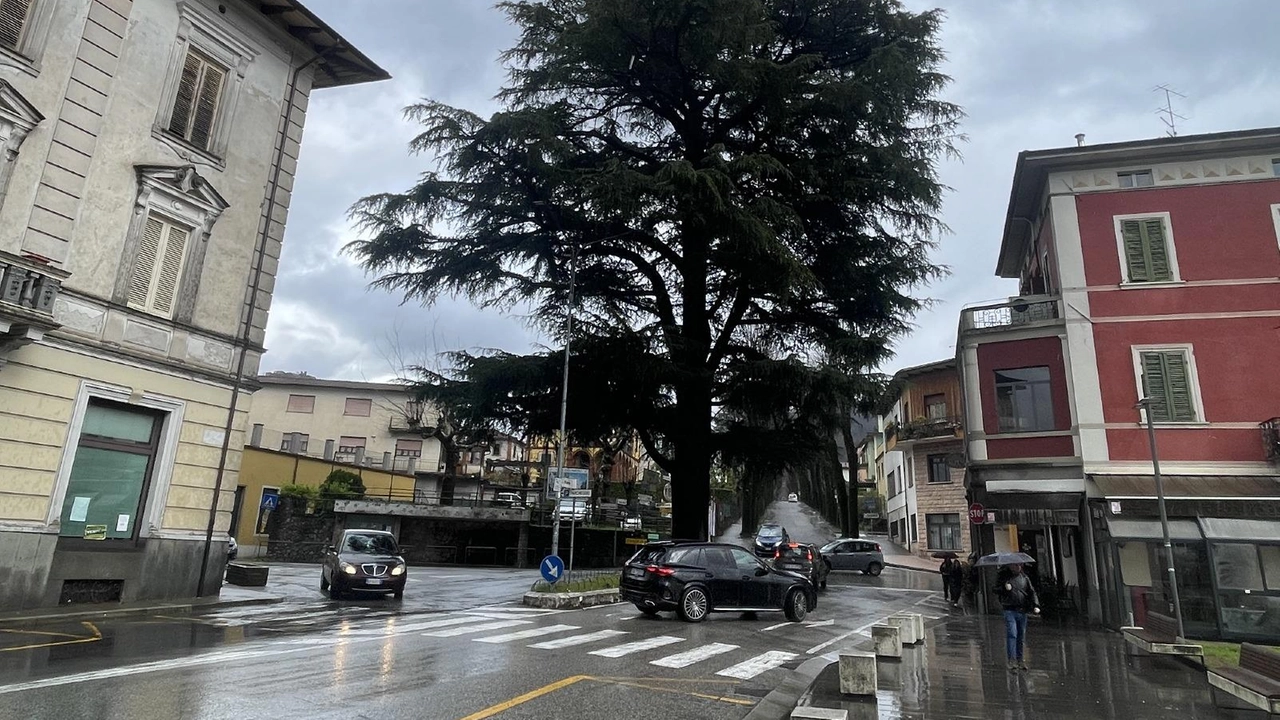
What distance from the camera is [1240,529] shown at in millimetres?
15984

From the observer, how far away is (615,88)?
2092cm

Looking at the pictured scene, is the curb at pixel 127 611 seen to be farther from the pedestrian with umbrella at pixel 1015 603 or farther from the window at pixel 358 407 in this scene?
the window at pixel 358 407

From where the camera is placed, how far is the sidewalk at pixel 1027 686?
24.7ft

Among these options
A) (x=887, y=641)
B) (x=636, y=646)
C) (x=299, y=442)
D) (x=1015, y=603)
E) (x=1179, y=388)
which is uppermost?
(x=299, y=442)

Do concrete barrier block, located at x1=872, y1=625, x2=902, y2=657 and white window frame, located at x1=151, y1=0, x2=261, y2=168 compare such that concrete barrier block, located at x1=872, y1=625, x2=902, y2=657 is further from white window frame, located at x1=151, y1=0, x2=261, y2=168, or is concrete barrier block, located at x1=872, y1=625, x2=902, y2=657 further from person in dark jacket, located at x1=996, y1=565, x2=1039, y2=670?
white window frame, located at x1=151, y1=0, x2=261, y2=168

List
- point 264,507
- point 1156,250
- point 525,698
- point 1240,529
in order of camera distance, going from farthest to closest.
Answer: point 264,507 < point 1156,250 < point 1240,529 < point 525,698

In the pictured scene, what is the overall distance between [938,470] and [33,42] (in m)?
42.1

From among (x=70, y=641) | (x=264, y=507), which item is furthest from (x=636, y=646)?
(x=264, y=507)

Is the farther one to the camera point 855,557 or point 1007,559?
point 855,557

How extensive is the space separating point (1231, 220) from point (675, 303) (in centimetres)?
1458

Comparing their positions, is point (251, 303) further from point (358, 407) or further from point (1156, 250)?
point (358, 407)

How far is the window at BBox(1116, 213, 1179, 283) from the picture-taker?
19.0 metres

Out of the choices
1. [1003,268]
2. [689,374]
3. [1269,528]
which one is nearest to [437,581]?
[689,374]

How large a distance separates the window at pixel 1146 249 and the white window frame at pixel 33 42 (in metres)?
24.5
